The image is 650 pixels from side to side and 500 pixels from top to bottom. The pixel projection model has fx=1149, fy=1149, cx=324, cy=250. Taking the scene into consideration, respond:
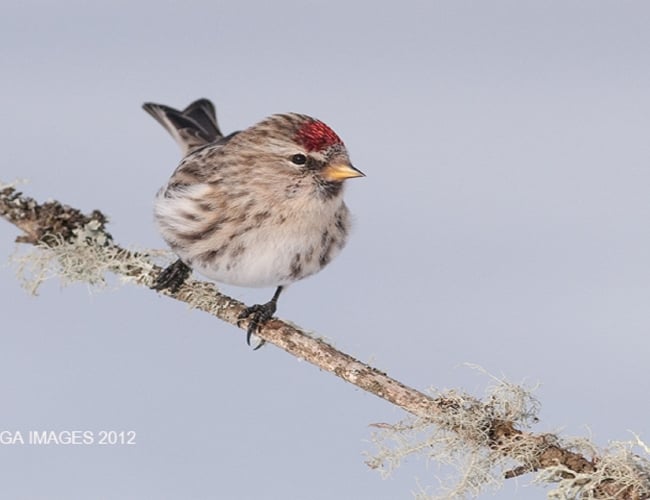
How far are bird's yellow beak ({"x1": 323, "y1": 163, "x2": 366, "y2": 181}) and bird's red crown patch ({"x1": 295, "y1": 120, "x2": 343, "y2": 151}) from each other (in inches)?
2.4

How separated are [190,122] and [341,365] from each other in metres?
1.53

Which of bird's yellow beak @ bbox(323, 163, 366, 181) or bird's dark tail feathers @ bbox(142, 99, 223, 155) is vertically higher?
bird's dark tail feathers @ bbox(142, 99, 223, 155)

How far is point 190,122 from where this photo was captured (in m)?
4.27

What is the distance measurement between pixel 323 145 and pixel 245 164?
12.3 inches

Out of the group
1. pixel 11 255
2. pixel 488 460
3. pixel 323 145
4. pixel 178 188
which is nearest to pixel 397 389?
pixel 488 460

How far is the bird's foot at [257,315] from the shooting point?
137 inches

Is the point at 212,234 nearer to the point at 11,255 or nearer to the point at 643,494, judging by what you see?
the point at 11,255

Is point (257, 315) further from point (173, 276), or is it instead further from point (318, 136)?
point (318, 136)

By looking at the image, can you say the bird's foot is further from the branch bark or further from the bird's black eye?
the bird's black eye

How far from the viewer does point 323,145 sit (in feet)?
10.8

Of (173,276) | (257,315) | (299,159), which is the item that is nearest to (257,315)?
(257,315)

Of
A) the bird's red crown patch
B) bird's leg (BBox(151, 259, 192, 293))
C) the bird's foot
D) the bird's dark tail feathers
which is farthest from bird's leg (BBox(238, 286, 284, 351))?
the bird's dark tail feathers

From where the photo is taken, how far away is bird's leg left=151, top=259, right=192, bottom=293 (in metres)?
3.58

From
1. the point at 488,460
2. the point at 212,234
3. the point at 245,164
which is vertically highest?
the point at 245,164
